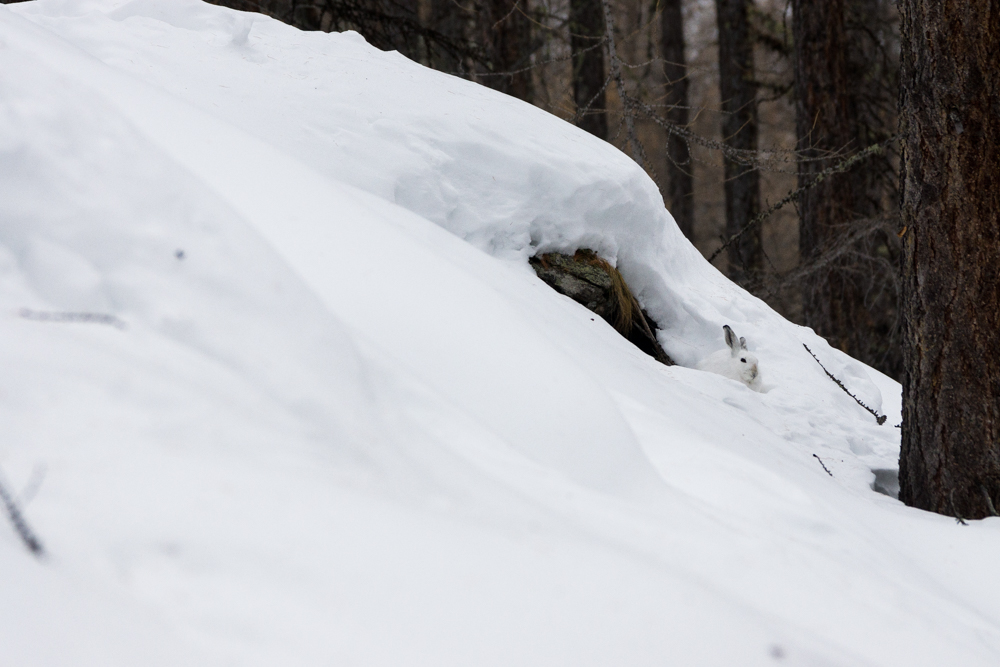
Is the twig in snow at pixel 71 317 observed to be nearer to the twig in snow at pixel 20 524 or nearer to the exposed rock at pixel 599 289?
the twig in snow at pixel 20 524

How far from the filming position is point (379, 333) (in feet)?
8.35

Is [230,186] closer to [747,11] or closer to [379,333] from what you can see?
[379,333]

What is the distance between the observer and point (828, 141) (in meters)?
8.62

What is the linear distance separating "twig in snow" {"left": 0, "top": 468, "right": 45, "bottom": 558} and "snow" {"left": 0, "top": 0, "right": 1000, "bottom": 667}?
0.02 m

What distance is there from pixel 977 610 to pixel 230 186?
10.6 feet

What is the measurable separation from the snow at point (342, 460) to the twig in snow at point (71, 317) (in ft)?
0.07

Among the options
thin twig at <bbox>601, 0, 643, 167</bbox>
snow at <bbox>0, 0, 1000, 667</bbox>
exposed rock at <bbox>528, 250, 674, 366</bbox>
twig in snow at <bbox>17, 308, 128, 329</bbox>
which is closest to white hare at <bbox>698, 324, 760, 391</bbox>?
exposed rock at <bbox>528, 250, 674, 366</bbox>

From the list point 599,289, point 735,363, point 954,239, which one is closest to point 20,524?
point 599,289

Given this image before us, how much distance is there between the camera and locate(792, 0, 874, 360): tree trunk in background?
336 inches

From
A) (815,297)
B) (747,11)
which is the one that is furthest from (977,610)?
(747,11)

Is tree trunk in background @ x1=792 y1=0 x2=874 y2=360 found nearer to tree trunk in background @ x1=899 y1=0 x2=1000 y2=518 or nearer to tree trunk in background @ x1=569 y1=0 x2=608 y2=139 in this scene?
→ tree trunk in background @ x1=569 y1=0 x2=608 y2=139

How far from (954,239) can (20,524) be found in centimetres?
381

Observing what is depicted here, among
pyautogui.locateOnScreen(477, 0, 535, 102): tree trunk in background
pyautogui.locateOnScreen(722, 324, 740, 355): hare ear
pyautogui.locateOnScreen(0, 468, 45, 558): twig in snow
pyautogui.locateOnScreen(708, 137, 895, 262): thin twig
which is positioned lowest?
pyautogui.locateOnScreen(722, 324, 740, 355): hare ear

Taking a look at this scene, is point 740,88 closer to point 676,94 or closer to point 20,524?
point 676,94
